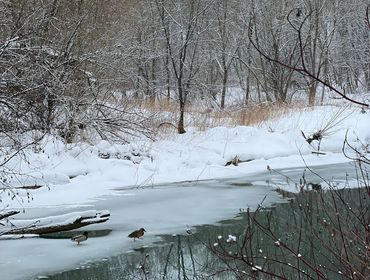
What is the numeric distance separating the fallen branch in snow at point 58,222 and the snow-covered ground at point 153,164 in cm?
27

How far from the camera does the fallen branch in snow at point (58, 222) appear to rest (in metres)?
7.12

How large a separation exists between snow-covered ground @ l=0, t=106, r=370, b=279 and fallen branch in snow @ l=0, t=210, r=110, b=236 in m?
0.27

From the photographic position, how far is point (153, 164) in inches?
481

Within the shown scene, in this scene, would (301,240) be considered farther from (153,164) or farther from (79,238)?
(153,164)

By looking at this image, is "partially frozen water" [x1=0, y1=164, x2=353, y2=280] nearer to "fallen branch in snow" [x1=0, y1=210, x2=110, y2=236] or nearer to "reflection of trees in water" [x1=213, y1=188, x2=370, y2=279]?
"fallen branch in snow" [x1=0, y1=210, x2=110, y2=236]

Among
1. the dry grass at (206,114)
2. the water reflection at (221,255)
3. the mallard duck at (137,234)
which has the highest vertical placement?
the dry grass at (206,114)

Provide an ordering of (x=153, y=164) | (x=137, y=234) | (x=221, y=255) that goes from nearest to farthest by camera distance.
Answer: (x=221, y=255) < (x=137, y=234) < (x=153, y=164)

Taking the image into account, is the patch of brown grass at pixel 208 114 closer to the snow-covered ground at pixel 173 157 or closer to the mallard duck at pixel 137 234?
the snow-covered ground at pixel 173 157

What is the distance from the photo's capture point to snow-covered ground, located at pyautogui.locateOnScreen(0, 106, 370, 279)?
8234mm

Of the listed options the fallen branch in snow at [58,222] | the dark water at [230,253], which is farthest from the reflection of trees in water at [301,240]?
the fallen branch in snow at [58,222]

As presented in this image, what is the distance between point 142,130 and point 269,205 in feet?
18.6

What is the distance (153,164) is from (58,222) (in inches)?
196

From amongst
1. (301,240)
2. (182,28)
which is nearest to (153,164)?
(182,28)

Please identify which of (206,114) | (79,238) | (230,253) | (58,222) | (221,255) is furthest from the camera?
(206,114)
